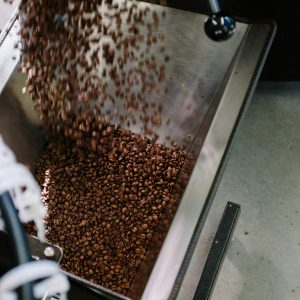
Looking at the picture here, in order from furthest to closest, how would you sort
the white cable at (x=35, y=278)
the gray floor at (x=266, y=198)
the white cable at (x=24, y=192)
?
the gray floor at (x=266, y=198), the white cable at (x=24, y=192), the white cable at (x=35, y=278)

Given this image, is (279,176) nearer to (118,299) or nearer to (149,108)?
(149,108)

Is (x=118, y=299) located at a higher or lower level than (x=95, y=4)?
lower

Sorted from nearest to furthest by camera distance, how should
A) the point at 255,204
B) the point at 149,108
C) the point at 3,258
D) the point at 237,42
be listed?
the point at 3,258 < the point at 237,42 < the point at 149,108 < the point at 255,204

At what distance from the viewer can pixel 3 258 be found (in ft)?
2.40

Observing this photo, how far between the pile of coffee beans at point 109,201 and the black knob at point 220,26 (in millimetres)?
628

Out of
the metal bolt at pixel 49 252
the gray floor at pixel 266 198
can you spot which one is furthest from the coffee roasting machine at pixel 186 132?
the gray floor at pixel 266 198

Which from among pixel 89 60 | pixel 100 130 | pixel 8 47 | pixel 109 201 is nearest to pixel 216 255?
pixel 109 201

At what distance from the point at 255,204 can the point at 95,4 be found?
941 millimetres

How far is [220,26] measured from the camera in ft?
3.01

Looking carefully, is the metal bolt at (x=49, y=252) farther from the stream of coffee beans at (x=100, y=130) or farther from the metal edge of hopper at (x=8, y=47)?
the metal edge of hopper at (x=8, y=47)

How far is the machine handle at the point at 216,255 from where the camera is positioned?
1262 mm

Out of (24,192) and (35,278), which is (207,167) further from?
(24,192)

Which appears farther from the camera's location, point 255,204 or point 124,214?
point 255,204

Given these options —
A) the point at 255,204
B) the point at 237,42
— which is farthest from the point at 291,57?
the point at 255,204
